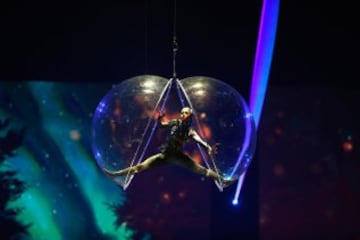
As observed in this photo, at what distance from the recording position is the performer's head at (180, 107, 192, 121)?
2.32 meters

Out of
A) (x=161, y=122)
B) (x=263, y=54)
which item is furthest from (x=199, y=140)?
(x=263, y=54)

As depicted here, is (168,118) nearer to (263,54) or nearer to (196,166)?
(196,166)

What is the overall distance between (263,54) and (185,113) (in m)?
2.26

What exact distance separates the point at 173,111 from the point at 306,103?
236 cm

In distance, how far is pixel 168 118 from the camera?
2373 mm

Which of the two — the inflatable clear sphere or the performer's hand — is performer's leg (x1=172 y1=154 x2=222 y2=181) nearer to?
the inflatable clear sphere

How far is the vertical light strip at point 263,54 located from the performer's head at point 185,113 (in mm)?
2125

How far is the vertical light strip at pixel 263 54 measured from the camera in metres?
4.41

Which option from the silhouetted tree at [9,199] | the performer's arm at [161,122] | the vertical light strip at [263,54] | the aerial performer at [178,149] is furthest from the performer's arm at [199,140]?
Answer: the silhouetted tree at [9,199]

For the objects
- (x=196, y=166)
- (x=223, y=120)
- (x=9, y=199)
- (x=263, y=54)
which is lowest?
(x=9, y=199)

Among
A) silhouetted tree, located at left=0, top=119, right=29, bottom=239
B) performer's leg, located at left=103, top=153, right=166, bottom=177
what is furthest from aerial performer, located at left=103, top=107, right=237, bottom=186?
silhouetted tree, located at left=0, top=119, right=29, bottom=239

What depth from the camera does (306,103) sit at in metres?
4.48

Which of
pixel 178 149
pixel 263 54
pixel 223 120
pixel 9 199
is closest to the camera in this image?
pixel 223 120

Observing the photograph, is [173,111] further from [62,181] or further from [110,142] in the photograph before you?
[62,181]
